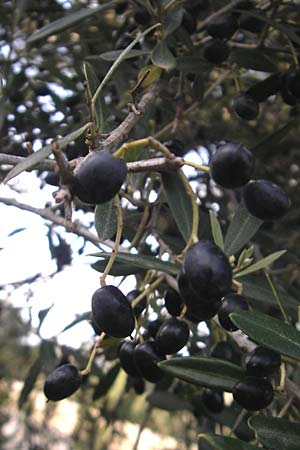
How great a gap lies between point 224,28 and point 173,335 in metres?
0.59

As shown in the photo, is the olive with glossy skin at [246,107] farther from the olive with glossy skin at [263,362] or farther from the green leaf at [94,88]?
the olive with glossy skin at [263,362]

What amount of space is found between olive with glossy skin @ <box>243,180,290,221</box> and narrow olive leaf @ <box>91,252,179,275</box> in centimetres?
22

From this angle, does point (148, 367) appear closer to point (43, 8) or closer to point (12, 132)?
point (12, 132)

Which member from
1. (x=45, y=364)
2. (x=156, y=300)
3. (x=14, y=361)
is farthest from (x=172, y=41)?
(x=14, y=361)

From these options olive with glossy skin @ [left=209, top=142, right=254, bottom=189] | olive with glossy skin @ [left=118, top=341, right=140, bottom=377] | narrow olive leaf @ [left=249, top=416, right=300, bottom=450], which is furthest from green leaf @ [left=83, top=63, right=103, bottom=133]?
narrow olive leaf @ [left=249, top=416, right=300, bottom=450]

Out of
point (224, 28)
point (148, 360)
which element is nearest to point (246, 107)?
point (224, 28)

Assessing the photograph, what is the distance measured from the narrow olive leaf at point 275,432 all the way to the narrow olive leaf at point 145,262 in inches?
9.6

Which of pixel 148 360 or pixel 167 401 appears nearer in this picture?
pixel 148 360

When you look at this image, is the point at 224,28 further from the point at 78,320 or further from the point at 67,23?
the point at 78,320

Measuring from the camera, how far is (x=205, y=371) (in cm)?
90

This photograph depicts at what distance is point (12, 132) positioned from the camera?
1.70 metres

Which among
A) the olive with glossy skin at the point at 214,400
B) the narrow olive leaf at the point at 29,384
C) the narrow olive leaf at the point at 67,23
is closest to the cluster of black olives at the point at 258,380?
the olive with glossy skin at the point at 214,400

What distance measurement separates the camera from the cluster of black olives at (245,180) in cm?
71

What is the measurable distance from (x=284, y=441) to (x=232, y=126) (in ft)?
4.93
